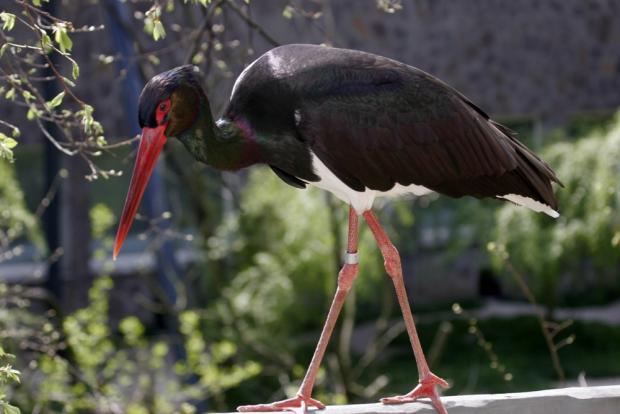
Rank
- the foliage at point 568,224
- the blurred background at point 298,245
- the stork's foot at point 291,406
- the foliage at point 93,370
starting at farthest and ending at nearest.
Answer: the foliage at point 568,224 → the blurred background at point 298,245 → the foliage at point 93,370 → the stork's foot at point 291,406

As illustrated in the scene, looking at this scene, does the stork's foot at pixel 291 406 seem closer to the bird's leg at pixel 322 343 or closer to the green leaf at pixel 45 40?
the bird's leg at pixel 322 343

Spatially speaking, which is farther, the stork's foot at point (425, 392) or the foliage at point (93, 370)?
the foliage at point (93, 370)

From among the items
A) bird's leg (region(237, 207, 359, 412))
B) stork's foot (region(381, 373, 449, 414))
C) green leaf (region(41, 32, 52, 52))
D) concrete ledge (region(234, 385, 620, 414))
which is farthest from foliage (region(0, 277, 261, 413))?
green leaf (region(41, 32, 52, 52))

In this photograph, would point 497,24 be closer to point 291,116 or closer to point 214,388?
point 214,388

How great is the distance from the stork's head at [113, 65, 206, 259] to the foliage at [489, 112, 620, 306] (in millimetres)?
5813

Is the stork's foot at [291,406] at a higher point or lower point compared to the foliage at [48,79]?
lower

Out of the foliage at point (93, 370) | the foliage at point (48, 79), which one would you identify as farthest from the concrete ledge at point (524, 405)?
the foliage at point (93, 370)

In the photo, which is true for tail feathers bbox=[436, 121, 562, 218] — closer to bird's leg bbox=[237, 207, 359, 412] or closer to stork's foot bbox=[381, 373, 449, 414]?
bird's leg bbox=[237, 207, 359, 412]

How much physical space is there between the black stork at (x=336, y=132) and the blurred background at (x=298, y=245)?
6.76 feet

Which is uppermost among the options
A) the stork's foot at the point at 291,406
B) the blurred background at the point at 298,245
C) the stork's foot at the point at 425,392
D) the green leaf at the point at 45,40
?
the green leaf at the point at 45,40

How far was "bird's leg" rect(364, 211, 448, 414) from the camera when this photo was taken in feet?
12.1

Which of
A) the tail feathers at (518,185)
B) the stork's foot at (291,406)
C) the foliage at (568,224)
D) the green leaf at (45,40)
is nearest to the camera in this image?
the green leaf at (45,40)

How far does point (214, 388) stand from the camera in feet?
20.9

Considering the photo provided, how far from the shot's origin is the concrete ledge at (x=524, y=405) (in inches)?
139
